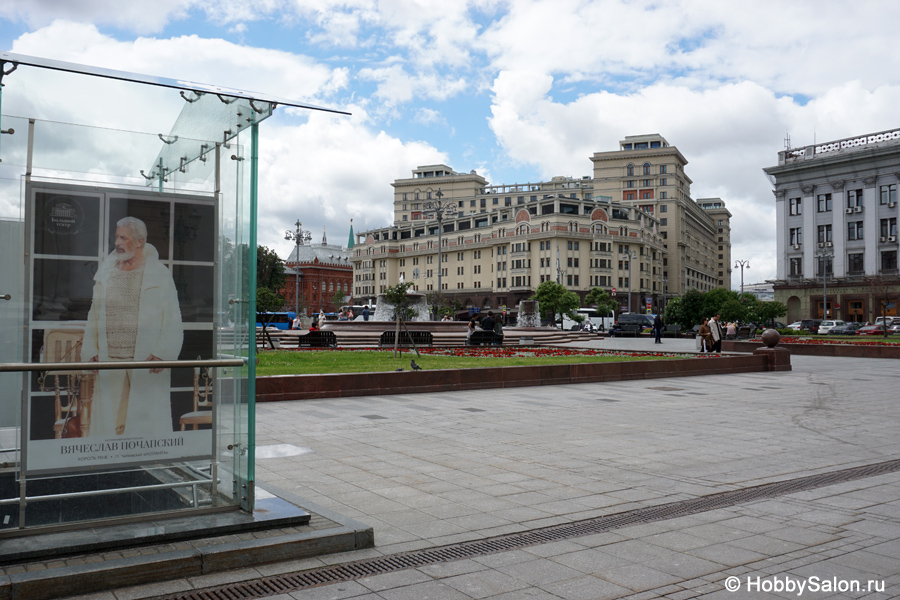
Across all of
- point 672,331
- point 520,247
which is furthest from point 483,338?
point 520,247

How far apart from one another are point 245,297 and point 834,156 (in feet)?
272

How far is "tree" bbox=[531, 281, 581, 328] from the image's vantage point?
8200 cm

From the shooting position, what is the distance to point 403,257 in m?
128

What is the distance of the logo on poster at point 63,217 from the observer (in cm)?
460

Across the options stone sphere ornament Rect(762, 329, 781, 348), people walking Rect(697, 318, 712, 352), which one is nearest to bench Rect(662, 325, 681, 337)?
people walking Rect(697, 318, 712, 352)

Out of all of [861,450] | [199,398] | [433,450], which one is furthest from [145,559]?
[861,450]

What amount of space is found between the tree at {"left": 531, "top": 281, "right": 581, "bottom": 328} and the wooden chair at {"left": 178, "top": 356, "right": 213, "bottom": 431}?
75.3 metres

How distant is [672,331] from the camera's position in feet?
166

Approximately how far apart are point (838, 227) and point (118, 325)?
82869 mm

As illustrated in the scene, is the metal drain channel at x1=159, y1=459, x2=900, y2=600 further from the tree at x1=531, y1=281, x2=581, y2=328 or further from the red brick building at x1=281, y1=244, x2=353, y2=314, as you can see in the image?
the red brick building at x1=281, y1=244, x2=353, y2=314

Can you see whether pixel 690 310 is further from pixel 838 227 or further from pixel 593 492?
pixel 593 492

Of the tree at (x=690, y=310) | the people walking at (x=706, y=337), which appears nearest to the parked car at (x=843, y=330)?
the tree at (x=690, y=310)

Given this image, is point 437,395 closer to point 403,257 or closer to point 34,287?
point 34,287

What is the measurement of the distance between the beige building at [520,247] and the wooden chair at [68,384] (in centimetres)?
8693
